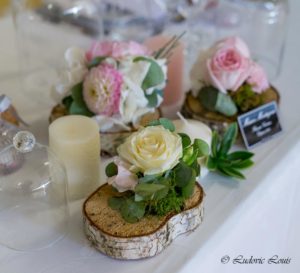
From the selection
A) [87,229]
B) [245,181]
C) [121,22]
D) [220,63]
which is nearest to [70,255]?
[87,229]

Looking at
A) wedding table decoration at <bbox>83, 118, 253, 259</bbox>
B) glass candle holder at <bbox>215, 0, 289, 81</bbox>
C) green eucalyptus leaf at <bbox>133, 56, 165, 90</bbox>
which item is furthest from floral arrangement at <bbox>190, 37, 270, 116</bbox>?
glass candle holder at <bbox>215, 0, 289, 81</bbox>

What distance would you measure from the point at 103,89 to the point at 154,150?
0.21 m

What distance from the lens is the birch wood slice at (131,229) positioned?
2.39ft

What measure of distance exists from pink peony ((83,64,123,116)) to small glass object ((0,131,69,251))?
0.42ft

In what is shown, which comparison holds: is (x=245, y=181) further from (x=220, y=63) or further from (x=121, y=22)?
(x=121, y=22)

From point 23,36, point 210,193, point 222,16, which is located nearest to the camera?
point 210,193

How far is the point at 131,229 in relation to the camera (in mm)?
731

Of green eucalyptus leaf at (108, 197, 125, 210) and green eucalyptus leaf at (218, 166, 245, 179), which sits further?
green eucalyptus leaf at (218, 166, 245, 179)

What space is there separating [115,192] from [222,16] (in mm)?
827

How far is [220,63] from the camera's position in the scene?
0.97 metres

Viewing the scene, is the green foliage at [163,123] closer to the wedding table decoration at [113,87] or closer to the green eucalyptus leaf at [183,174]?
the green eucalyptus leaf at [183,174]

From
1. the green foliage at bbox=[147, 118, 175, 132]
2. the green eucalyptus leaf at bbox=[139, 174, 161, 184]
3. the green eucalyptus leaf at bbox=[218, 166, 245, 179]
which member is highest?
the green foliage at bbox=[147, 118, 175, 132]

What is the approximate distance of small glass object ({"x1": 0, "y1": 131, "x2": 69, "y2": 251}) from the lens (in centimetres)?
81

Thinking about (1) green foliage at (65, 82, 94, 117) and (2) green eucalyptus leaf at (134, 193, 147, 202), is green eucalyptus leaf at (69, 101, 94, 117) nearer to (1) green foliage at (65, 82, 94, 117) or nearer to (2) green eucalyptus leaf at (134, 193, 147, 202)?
(1) green foliage at (65, 82, 94, 117)
